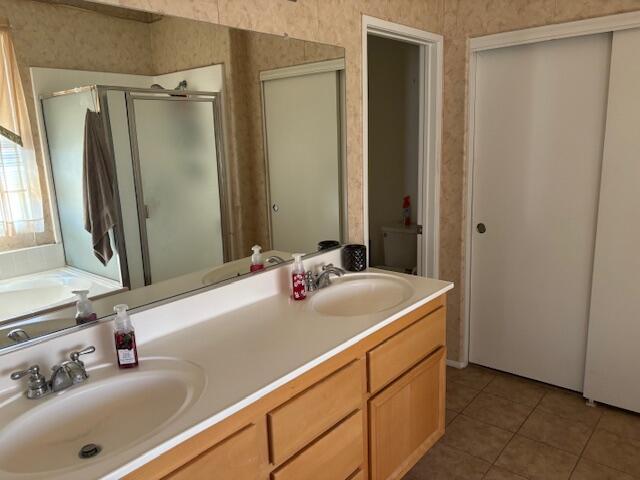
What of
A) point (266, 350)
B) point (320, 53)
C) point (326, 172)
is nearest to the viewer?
point (266, 350)

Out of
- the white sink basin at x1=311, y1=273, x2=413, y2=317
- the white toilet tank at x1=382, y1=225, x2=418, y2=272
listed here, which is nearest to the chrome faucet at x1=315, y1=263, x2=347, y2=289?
the white sink basin at x1=311, y1=273, x2=413, y2=317

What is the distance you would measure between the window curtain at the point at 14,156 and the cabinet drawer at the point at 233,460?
788 mm

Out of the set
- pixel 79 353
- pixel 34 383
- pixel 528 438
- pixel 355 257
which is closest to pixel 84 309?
pixel 79 353

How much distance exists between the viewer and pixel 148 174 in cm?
165

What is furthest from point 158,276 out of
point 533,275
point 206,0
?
point 533,275

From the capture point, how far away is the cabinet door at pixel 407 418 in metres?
1.82

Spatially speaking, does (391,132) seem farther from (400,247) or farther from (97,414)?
(97,414)

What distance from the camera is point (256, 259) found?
6.57 ft

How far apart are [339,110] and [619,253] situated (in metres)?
1.56

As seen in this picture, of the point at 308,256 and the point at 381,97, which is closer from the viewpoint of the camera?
the point at 308,256

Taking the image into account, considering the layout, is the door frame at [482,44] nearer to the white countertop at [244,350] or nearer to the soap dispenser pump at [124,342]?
the white countertop at [244,350]

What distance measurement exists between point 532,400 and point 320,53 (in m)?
2.17

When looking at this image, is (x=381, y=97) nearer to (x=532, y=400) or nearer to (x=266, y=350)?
(x=532, y=400)

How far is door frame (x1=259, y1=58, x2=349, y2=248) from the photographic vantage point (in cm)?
200
